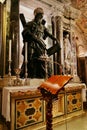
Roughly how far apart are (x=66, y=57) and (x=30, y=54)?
1.77 meters

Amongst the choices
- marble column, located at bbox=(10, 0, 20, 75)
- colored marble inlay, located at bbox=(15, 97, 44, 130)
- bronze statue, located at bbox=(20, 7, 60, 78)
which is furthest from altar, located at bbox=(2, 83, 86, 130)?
marble column, located at bbox=(10, 0, 20, 75)

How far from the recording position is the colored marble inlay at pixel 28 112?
11.1 ft

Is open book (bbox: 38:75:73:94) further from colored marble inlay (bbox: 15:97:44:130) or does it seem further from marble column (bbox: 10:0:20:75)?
marble column (bbox: 10:0:20:75)

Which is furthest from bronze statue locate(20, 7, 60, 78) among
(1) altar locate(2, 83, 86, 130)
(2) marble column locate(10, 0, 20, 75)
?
(1) altar locate(2, 83, 86, 130)

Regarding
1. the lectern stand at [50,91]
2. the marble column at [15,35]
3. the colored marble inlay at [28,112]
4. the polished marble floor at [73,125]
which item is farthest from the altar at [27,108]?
the lectern stand at [50,91]

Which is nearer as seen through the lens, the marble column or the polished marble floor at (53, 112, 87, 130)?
the polished marble floor at (53, 112, 87, 130)

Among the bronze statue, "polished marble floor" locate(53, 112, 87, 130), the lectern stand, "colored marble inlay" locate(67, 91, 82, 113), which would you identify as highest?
the bronze statue

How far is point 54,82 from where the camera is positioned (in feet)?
6.68

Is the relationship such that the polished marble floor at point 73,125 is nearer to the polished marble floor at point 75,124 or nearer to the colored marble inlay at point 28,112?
the polished marble floor at point 75,124

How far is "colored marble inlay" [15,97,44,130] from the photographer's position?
338cm

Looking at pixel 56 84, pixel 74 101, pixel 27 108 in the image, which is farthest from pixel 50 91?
pixel 74 101

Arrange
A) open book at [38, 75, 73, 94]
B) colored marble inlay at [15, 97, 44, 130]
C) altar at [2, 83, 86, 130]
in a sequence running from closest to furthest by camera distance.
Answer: open book at [38, 75, 73, 94]
altar at [2, 83, 86, 130]
colored marble inlay at [15, 97, 44, 130]

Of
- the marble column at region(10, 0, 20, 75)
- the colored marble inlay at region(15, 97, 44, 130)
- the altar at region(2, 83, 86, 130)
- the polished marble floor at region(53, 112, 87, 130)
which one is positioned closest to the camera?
the altar at region(2, 83, 86, 130)

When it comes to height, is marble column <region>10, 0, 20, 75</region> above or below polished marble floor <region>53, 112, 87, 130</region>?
above
